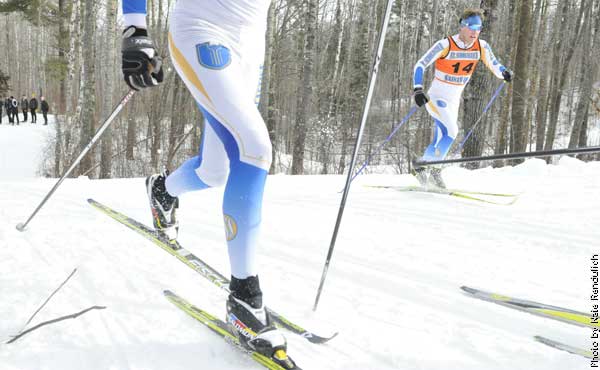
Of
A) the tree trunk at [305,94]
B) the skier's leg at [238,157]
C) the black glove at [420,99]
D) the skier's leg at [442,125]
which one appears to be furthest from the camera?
the tree trunk at [305,94]

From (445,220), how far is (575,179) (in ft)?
10.2

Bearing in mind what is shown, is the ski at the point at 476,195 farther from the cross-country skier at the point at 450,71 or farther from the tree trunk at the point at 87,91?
the tree trunk at the point at 87,91

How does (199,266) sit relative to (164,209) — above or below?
below

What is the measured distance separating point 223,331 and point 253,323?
0.74 feet

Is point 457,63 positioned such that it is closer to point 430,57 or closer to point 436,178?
point 430,57

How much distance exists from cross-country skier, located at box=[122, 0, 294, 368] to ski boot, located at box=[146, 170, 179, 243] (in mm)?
756

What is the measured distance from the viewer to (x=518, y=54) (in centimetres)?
1046

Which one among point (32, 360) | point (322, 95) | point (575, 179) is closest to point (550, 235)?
point (575, 179)

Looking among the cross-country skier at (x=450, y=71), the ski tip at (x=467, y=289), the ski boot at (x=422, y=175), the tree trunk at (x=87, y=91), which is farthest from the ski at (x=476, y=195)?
the tree trunk at (x=87, y=91)

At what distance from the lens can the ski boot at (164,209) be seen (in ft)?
8.57

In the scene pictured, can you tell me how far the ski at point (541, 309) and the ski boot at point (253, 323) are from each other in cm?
127

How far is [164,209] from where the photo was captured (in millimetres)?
2615

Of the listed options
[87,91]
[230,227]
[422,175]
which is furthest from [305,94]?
[230,227]

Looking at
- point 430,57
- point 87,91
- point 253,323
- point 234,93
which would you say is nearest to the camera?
point 253,323
